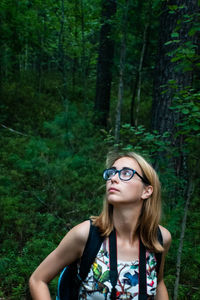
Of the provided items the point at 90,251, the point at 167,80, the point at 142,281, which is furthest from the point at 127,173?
the point at 167,80

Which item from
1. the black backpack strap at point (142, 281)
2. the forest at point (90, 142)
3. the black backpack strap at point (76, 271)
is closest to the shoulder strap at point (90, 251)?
the black backpack strap at point (76, 271)

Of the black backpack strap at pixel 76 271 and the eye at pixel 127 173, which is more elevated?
the eye at pixel 127 173

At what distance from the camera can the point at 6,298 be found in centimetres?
327

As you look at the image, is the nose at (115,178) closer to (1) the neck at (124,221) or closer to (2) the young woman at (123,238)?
(2) the young woman at (123,238)

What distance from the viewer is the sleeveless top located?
1.64 metres

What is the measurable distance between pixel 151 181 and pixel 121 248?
0.51 meters

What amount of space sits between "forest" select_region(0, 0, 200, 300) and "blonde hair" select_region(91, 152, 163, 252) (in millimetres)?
338

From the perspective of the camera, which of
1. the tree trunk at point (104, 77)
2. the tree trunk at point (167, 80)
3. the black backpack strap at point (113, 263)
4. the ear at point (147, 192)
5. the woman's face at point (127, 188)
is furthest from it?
the tree trunk at point (104, 77)

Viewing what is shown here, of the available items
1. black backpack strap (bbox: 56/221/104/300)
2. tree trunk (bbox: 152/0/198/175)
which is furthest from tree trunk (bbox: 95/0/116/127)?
black backpack strap (bbox: 56/221/104/300)

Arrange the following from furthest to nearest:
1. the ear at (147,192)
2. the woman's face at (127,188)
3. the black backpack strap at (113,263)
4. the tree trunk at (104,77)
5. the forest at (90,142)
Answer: the tree trunk at (104,77) → the forest at (90,142) → the ear at (147,192) → the woman's face at (127,188) → the black backpack strap at (113,263)

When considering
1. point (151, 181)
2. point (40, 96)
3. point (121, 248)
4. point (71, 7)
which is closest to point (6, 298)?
point (121, 248)

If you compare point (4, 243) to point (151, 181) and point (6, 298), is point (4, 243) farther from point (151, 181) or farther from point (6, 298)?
point (151, 181)

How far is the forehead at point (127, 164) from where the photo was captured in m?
1.91

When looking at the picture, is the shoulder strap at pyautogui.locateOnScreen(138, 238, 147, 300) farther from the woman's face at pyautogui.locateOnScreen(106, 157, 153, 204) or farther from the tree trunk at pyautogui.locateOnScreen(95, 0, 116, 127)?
the tree trunk at pyautogui.locateOnScreen(95, 0, 116, 127)
